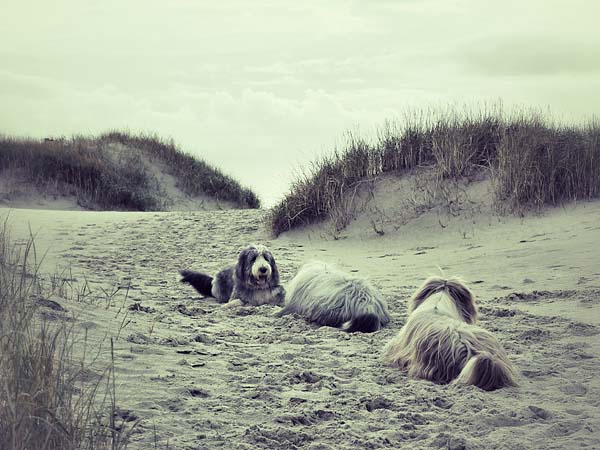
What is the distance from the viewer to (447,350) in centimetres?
568

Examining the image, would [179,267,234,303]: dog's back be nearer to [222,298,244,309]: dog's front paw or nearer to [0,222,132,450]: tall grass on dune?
[222,298,244,309]: dog's front paw

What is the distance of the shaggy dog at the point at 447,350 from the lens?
550cm

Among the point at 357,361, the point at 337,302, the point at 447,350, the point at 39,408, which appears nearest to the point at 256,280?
the point at 337,302

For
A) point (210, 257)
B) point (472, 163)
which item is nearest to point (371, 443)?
point (210, 257)

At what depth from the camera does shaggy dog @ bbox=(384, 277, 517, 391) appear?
18.1 ft

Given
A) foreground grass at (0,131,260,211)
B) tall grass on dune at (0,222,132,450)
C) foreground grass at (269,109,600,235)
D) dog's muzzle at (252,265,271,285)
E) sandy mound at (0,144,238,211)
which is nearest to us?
tall grass on dune at (0,222,132,450)

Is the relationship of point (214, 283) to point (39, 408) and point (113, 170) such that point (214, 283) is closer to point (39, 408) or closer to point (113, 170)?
point (39, 408)

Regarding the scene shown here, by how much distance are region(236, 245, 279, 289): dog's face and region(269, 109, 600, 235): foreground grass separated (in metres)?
5.72

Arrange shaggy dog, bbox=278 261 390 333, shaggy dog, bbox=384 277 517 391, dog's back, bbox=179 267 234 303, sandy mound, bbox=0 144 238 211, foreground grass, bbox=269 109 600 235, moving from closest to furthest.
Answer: shaggy dog, bbox=384 277 517 391, shaggy dog, bbox=278 261 390 333, dog's back, bbox=179 267 234 303, foreground grass, bbox=269 109 600 235, sandy mound, bbox=0 144 238 211

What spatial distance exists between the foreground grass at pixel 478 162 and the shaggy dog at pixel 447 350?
800 centimetres

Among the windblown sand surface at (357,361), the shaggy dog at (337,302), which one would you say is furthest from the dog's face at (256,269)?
the shaggy dog at (337,302)

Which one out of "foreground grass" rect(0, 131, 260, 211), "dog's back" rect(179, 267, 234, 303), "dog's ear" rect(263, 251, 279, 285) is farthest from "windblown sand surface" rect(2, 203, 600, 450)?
"foreground grass" rect(0, 131, 260, 211)

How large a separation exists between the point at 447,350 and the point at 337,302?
2316 millimetres

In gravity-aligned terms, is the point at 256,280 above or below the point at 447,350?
above
